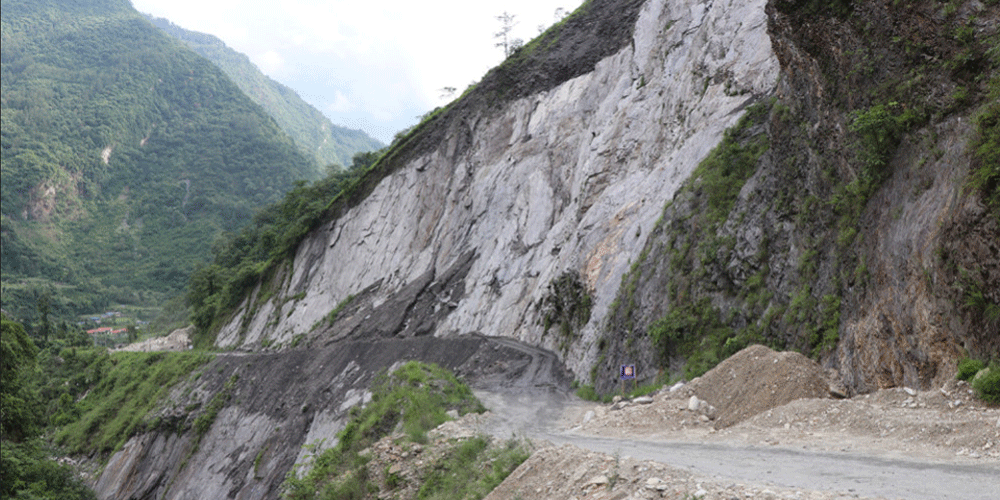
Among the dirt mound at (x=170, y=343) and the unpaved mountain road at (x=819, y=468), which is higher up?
the unpaved mountain road at (x=819, y=468)

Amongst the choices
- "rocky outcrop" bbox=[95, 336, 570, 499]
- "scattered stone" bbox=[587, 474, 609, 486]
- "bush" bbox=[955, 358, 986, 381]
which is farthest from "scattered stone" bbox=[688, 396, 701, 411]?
"rocky outcrop" bbox=[95, 336, 570, 499]

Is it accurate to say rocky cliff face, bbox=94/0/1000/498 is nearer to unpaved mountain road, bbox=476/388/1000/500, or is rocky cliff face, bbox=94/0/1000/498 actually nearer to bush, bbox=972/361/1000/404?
bush, bbox=972/361/1000/404

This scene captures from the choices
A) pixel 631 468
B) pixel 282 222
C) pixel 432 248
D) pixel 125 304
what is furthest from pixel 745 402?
pixel 125 304

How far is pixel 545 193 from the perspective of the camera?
101 feet

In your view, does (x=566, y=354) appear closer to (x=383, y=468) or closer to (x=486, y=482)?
(x=383, y=468)

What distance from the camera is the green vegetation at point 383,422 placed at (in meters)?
11.4

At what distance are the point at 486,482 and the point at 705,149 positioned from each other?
15768 mm

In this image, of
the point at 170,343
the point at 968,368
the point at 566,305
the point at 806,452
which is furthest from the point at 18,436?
the point at 170,343

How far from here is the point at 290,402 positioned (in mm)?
26812

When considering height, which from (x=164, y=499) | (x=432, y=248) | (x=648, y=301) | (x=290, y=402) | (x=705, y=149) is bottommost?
(x=164, y=499)

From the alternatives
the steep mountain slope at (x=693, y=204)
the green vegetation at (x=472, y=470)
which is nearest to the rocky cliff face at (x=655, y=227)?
the steep mountain slope at (x=693, y=204)

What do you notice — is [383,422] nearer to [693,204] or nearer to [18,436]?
[693,204]

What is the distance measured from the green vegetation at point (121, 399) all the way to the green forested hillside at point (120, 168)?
54883 mm

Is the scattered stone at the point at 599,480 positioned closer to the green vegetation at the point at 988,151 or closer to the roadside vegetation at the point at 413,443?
the roadside vegetation at the point at 413,443
